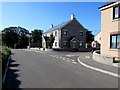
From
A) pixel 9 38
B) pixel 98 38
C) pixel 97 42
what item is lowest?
pixel 97 42

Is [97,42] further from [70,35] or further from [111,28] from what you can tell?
[111,28]

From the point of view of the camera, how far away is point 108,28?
1672cm

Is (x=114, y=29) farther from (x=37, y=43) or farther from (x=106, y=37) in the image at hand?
(x=37, y=43)

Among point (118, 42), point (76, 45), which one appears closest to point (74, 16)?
point (76, 45)

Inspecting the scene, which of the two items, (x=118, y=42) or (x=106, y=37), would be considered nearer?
(x=118, y=42)

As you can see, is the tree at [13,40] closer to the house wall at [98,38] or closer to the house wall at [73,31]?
the house wall at [98,38]

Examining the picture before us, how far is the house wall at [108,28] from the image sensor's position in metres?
15.7

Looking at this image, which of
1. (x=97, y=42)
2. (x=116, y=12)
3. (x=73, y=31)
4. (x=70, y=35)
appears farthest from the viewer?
(x=97, y=42)

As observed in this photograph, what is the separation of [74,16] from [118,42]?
28510 mm

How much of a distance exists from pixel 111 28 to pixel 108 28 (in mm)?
494

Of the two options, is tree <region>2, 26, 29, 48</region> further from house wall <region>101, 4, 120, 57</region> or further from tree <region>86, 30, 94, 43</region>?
house wall <region>101, 4, 120, 57</region>

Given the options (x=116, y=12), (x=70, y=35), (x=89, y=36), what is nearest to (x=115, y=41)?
(x=116, y=12)

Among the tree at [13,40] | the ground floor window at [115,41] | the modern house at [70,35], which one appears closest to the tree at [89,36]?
the modern house at [70,35]

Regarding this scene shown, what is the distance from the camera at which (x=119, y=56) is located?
596 inches
